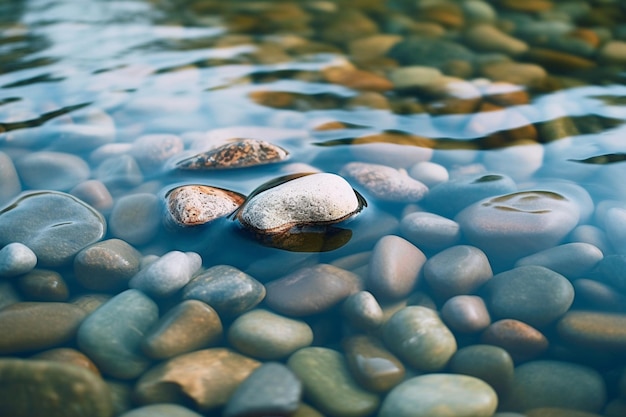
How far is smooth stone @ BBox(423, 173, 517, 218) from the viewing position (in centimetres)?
198

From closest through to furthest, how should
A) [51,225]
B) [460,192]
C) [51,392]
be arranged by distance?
[51,392] < [51,225] < [460,192]

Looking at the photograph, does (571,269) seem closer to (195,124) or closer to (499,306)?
(499,306)

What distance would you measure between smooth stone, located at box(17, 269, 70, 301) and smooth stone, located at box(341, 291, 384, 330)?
2.72ft

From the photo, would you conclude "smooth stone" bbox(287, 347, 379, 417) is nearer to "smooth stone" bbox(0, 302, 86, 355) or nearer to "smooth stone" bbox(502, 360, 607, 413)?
"smooth stone" bbox(502, 360, 607, 413)

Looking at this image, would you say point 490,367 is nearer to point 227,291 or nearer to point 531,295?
point 531,295

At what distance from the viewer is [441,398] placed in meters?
1.33

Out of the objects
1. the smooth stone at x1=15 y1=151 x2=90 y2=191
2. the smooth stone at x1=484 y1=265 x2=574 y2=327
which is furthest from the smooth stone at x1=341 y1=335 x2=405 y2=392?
the smooth stone at x1=15 y1=151 x2=90 y2=191

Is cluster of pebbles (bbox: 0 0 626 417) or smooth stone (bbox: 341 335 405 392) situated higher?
cluster of pebbles (bbox: 0 0 626 417)

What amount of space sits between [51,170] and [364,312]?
1.35 meters

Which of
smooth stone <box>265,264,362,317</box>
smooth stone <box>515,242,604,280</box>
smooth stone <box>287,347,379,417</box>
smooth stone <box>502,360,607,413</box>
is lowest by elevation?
smooth stone <box>502,360,607,413</box>

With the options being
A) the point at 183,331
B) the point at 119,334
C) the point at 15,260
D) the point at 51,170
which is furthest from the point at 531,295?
the point at 51,170

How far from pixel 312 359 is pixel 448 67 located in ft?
6.45

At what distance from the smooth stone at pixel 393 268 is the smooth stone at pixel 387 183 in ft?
0.81

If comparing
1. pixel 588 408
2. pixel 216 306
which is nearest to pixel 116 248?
pixel 216 306
